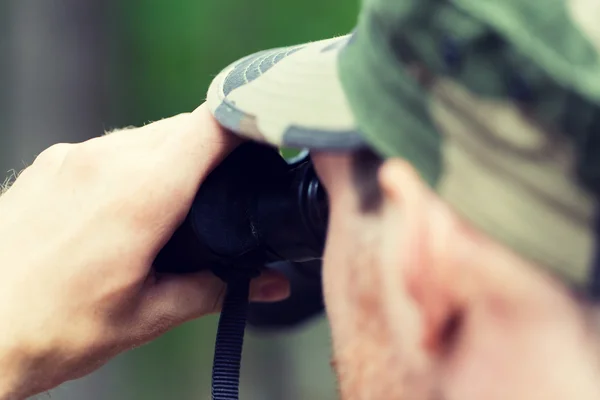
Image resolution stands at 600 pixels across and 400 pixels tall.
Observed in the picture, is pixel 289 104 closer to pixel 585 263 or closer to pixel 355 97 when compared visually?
pixel 355 97

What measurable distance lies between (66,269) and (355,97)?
38cm

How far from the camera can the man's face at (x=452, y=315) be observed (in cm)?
52

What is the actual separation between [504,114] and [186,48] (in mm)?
2257

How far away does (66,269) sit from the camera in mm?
813

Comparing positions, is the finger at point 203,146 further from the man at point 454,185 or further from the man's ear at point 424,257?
the man's ear at point 424,257

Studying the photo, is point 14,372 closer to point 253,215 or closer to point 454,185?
point 253,215

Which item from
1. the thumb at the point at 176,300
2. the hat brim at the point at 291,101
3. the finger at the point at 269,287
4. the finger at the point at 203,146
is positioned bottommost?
the finger at the point at 269,287

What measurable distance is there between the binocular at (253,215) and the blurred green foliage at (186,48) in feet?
6.14

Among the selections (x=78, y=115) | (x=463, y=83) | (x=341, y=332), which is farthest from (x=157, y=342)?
(x=463, y=83)

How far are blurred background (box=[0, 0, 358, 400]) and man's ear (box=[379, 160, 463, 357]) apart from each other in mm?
2060

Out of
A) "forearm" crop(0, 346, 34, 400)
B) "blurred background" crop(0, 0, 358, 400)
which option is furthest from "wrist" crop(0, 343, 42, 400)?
"blurred background" crop(0, 0, 358, 400)

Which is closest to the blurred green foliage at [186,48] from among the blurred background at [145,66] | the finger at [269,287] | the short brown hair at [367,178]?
the blurred background at [145,66]

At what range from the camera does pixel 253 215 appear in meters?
0.79

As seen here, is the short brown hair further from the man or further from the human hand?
the human hand
